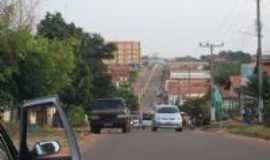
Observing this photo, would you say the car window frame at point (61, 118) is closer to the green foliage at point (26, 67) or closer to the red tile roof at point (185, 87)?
the green foliage at point (26, 67)

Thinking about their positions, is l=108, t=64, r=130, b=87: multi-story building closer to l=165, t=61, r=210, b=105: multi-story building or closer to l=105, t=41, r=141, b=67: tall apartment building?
l=105, t=41, r=141, b=67: tall apartment building

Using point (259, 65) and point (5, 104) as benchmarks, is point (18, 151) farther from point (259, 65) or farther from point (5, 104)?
point (259, 65)

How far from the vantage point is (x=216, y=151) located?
24484mm

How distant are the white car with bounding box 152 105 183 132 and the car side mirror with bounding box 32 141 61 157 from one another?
40289mm

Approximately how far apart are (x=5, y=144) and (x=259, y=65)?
5352 cm

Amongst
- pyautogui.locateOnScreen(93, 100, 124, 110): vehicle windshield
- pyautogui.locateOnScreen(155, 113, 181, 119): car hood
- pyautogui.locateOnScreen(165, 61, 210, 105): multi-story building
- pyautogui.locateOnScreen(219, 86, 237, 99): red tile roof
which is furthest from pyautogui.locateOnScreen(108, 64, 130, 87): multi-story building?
pyautogui.locateOnScreen(93, 100, 124, 110): vehicle windshield

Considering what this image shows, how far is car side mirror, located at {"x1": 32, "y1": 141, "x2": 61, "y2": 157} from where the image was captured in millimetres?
6664

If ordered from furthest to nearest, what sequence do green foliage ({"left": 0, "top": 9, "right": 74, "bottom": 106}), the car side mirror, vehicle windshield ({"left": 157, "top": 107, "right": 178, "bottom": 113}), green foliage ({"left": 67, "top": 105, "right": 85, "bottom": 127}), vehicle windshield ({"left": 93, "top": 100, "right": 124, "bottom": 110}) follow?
green foliage ({"left": 67, "top": 105, "right": 85, "bottom": 127})
vehicle windshield ({"left": 157, "top": 107, "right": 178, "bottom": 113})
vehicle windshield ({"left": 93, "top": 100, "right": 124, "bottom": 110})
green foliage ({"left": 0, "top": 9, "right": 74, "bottom": 106})
the car side mirror

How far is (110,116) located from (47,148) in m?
34.4

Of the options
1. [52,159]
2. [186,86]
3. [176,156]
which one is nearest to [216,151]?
[176,156]

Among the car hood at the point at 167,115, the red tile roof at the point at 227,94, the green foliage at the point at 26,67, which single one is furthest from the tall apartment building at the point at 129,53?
the green foliage at the point at 26,67

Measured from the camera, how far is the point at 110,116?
41094 mm

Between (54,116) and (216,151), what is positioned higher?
(54,116)

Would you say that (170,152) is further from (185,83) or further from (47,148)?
(185,83)
